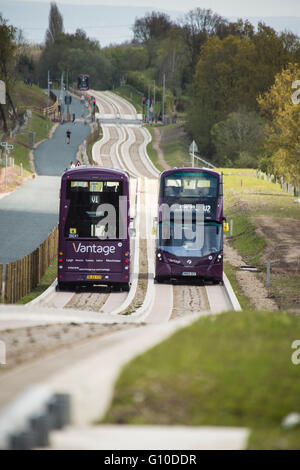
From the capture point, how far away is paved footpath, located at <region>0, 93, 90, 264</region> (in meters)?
39.4

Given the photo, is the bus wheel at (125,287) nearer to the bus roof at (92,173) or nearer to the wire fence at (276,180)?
the bus roof at (92,173)

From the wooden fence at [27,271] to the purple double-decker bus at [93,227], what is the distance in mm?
1291

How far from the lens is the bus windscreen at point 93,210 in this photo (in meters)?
27.7

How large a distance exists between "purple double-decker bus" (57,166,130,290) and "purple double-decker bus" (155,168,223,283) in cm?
291

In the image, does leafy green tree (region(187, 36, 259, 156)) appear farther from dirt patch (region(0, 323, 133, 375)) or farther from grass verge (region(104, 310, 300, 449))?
grass verge (region(104, 310, 300, 449))

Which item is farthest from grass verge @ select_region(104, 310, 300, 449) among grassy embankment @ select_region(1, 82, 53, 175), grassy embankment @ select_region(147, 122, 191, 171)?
grassy embankment @ select_region(147, 122, 191, 171)

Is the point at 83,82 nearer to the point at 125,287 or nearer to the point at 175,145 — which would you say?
the point at 175,145

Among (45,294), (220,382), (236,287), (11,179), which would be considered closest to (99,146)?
(11,179)

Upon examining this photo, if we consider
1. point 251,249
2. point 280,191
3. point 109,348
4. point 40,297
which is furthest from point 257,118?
point 109,348

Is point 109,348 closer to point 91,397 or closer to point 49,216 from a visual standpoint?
point 91,397

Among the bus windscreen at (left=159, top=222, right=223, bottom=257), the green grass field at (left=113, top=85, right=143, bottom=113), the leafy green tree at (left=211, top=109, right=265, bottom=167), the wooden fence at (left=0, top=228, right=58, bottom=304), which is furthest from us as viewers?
the green grass field at (left=113, top=85, right=143, bottom=113)

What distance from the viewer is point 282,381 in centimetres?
990

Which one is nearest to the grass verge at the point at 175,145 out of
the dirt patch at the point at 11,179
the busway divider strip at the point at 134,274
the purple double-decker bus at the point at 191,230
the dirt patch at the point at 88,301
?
the dirt patch at the point at 11,179

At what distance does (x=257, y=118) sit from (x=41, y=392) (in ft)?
273
